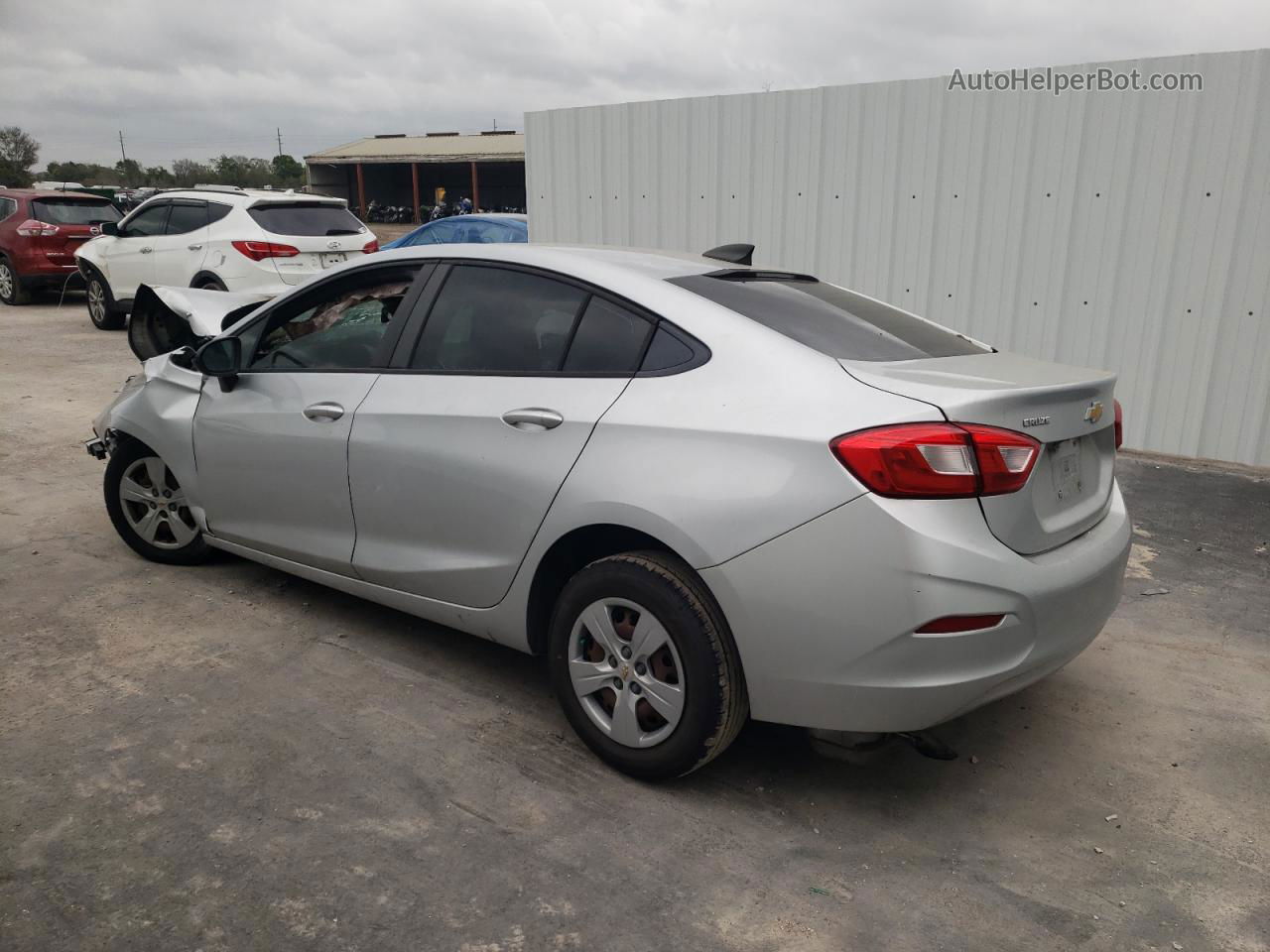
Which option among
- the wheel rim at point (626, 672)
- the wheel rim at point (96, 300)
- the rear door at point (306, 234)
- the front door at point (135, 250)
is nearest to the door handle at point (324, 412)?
the wheel rim at point (626, 672)

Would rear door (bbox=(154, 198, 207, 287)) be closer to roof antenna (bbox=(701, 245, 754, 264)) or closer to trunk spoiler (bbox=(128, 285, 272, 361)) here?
trunk spoiler (bbox=(128, 285, 272, 361))

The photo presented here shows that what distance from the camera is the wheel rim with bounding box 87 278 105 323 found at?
42.0 feet

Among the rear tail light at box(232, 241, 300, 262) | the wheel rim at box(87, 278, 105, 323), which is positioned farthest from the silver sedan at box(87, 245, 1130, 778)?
the wheel rim at box(87, 278, 105, 323)

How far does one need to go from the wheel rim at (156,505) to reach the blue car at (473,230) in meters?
7.73

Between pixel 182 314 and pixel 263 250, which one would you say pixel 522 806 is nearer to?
pixel 182 314

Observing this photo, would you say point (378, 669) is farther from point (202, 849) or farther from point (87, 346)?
point (87, 346)

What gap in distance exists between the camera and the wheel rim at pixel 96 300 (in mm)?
12812

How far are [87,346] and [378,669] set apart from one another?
374 inches

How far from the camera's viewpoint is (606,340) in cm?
320

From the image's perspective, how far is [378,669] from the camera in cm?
384

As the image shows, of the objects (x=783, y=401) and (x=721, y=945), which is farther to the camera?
(x=783, y=401)

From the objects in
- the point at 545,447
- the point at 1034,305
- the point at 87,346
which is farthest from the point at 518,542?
the point at 87,346

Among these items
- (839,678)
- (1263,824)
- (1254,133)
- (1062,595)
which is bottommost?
(1263,824)

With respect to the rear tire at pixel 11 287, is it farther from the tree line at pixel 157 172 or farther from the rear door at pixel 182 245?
the tree line at pixel 157 172
